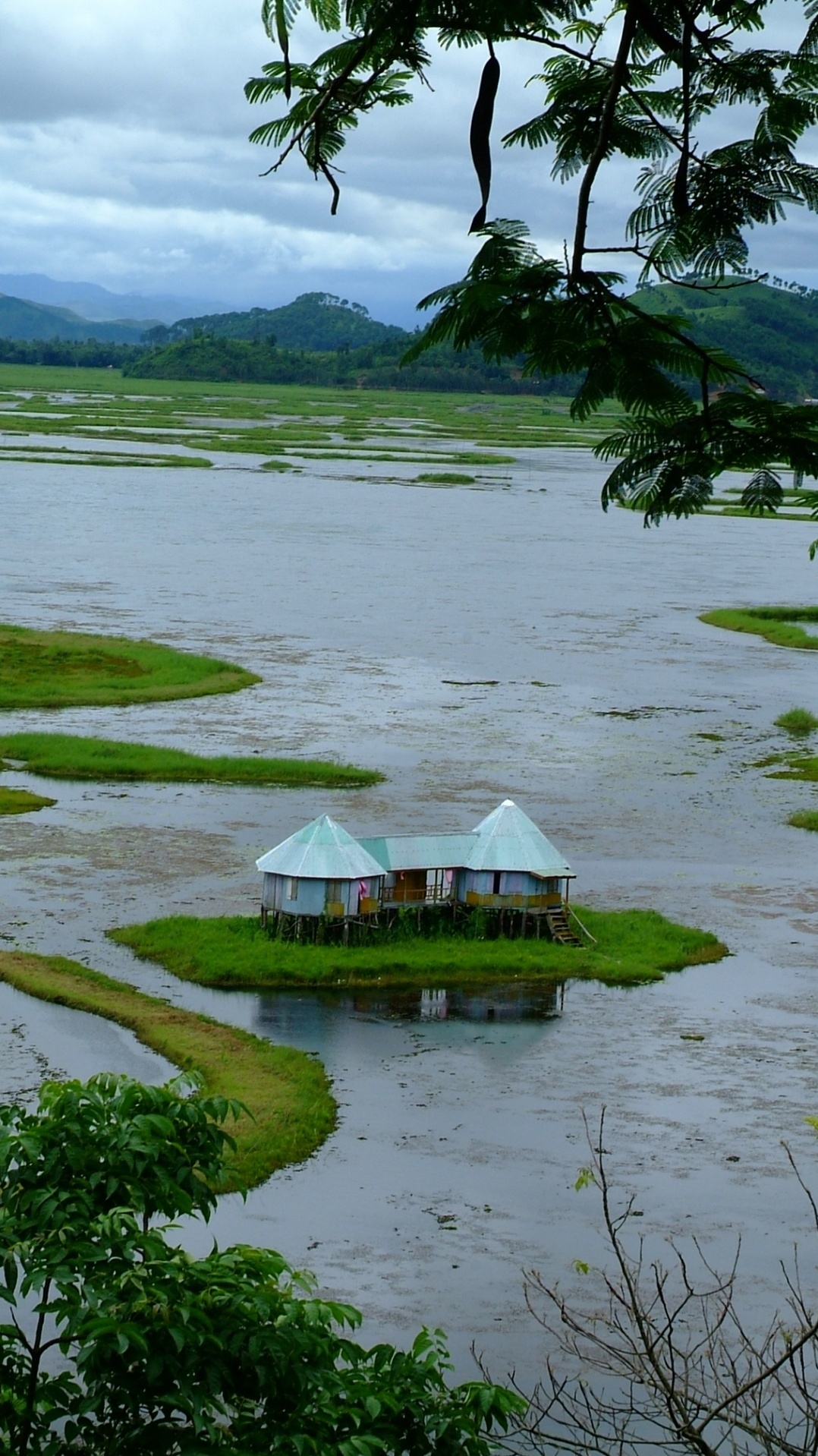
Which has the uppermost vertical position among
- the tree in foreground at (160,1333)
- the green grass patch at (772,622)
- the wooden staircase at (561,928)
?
the tree in foreground at (160,1333)

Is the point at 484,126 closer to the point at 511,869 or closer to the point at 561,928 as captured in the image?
the point at 511,869

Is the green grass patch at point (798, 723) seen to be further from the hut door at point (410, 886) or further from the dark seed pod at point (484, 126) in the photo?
the dark seed pod at point (484, 126)

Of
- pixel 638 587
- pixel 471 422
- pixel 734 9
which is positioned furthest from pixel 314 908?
pixel 471 422

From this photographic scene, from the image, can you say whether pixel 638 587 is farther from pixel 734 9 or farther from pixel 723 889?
pixel 734 9

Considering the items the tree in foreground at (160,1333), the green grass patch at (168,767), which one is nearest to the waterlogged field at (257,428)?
the green grass patch at (168,767)

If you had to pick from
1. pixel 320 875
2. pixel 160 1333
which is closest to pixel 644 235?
pixel 160 1333

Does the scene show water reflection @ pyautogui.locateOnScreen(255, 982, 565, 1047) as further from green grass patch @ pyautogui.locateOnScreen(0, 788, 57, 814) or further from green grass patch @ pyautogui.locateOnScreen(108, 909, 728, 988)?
green grass patch @ pyautogui.locateOnScreen(0, 788, 57, 814)

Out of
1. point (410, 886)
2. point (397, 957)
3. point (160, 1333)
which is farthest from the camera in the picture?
point (410, 886)
